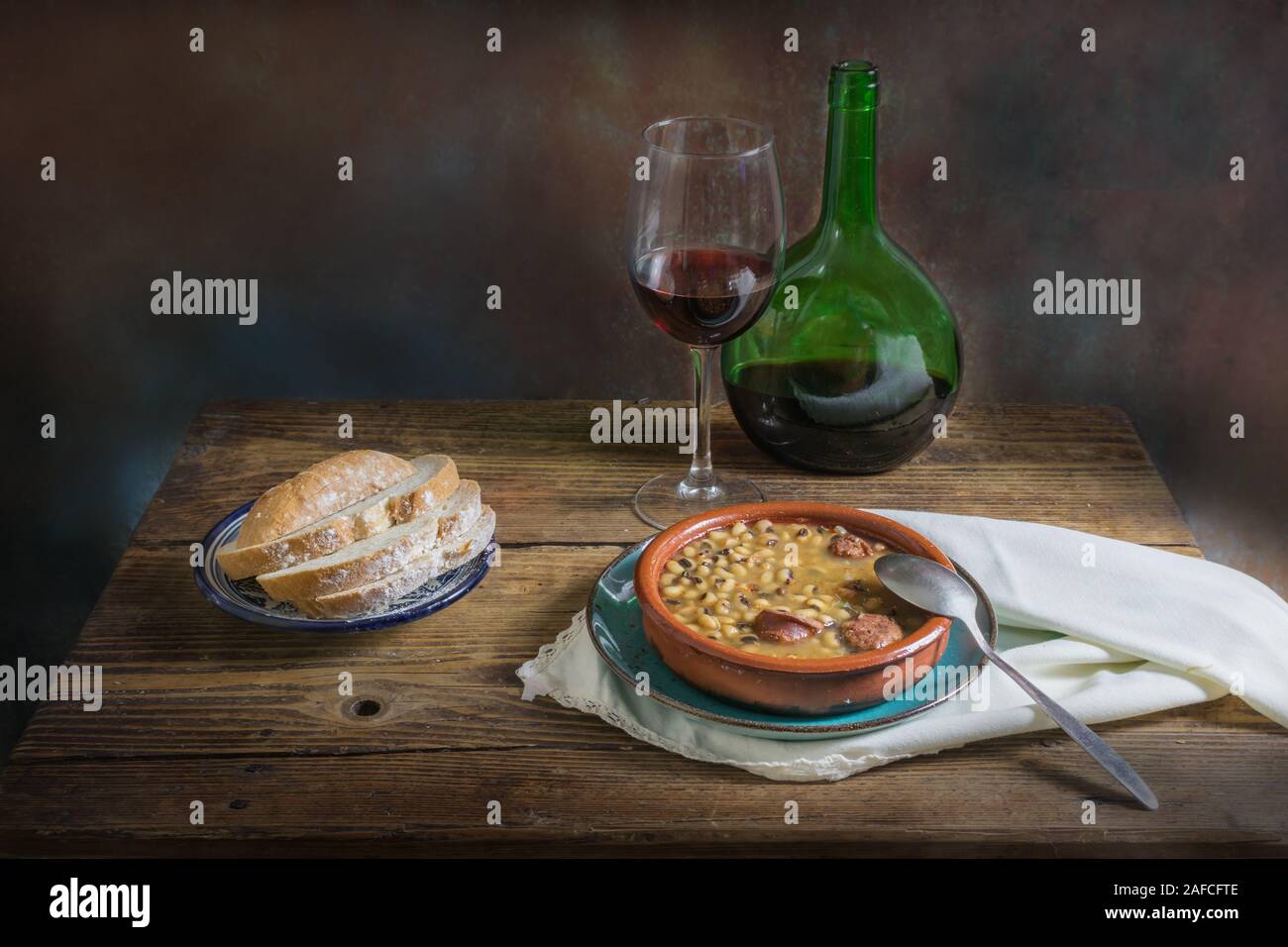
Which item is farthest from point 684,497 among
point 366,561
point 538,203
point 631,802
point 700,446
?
point 538,203

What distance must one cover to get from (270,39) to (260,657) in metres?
1.07

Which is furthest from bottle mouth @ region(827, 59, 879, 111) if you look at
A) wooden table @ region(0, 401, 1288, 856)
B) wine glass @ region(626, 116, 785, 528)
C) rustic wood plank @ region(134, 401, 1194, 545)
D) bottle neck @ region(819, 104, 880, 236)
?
wooden table @ region(0, 401, 1288, 856)

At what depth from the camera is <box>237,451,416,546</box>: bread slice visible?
1314 millimetres

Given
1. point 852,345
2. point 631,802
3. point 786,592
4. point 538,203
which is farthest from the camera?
point 538,203

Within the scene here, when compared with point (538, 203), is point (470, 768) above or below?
below

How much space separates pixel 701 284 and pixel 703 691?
0.46 metres

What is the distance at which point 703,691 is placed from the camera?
113cm

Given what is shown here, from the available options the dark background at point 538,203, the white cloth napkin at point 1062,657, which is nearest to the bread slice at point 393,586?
the white cloth napkin at point 1062,657

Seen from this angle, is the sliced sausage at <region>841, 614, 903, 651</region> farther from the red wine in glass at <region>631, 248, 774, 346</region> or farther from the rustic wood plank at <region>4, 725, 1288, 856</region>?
the red wine in glass at <region>631, 248, 774, 346</region>

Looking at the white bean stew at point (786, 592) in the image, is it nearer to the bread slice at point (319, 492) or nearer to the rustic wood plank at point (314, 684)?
the rustic wood plank at point (314, 684)

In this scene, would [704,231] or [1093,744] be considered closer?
[1093,744]

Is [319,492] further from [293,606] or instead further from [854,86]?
[854,86]

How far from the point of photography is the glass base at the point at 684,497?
1510 mm
